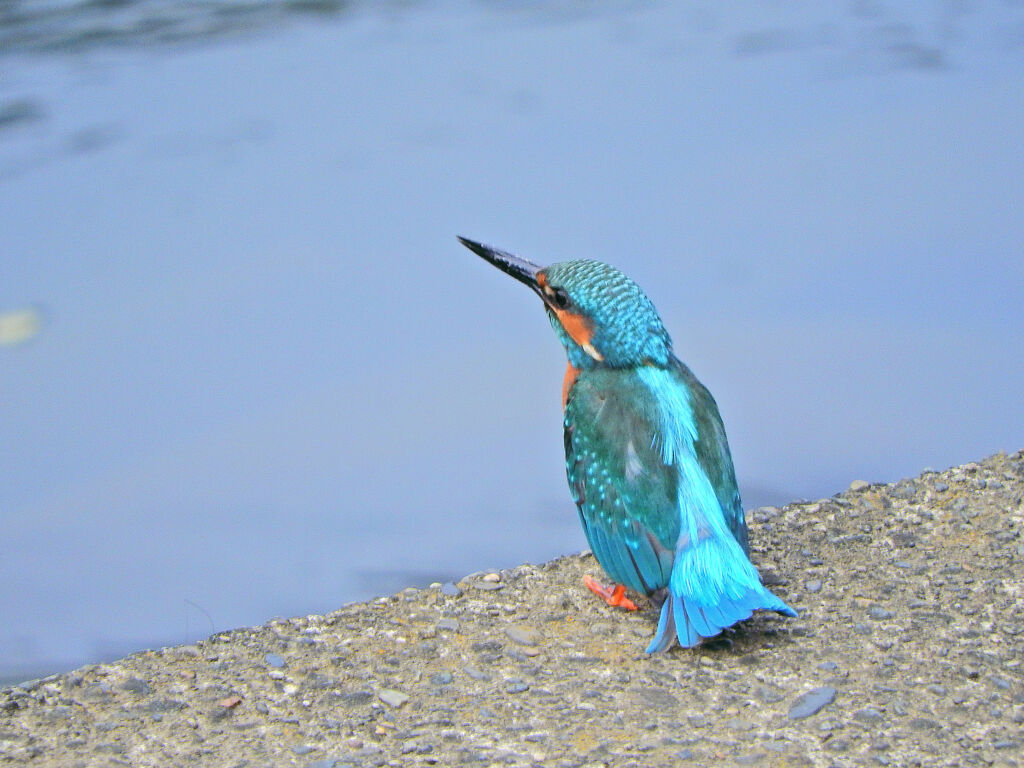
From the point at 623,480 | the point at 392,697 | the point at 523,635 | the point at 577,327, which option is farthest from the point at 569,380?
the point at 392,697

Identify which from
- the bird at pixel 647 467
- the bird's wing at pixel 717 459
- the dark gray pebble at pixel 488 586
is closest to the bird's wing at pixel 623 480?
the bird at pixel 647 467

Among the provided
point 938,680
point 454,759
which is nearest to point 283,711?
point 454,759

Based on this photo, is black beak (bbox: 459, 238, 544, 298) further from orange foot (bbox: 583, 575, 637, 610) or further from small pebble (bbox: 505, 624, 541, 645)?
small pebble (bbox: 505, 624, 541, 645)

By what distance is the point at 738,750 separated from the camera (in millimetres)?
2648

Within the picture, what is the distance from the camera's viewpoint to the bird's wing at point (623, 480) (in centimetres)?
308

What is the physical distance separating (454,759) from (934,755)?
93 centimetres

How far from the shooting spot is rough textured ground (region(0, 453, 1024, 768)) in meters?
2.69

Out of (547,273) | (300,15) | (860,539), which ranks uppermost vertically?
(300,15)

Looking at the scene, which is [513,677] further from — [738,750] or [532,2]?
[532,2]

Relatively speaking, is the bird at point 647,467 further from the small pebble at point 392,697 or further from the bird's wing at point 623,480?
the small pebble at point 392,697

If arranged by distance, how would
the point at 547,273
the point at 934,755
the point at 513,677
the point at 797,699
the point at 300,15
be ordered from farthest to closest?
the point at 300,15 < the point at 547,273 < the point at 513,677 < the point at 797,699 < the point at 934,755

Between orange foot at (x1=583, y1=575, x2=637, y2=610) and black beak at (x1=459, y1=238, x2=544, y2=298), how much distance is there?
2.51ft

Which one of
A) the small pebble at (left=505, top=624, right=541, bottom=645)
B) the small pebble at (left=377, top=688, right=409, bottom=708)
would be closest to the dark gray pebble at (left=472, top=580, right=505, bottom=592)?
the small pebble at (left=505, top=624, right=541, bottom=645)

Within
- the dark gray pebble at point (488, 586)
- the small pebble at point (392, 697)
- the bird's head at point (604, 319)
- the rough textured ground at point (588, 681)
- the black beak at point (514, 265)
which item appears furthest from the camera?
the black beak at point (514, 265)
